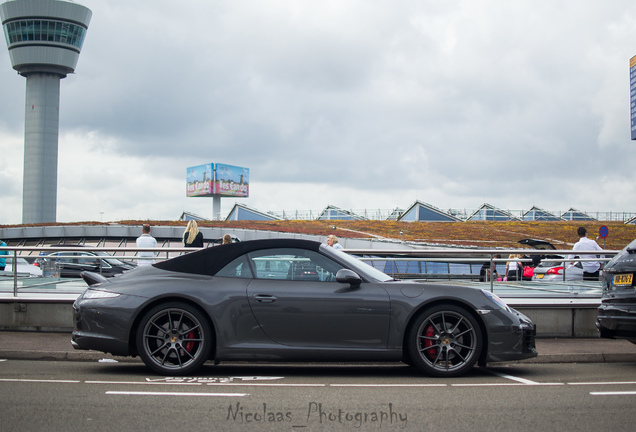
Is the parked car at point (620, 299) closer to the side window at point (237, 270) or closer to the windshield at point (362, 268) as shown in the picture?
the windshield at point (362, 268)

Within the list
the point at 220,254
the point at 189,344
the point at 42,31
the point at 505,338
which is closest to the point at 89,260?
the point at 220,254

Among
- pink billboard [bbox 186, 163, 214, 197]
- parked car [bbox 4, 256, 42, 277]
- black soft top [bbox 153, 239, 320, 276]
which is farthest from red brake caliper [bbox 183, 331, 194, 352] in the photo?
pink billboard [bbox 186, 163, 214, 197]

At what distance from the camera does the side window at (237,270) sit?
686 centimetres

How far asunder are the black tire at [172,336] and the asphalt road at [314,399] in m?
0.16

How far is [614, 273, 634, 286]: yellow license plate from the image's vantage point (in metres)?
7.45

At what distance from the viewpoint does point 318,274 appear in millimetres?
6828

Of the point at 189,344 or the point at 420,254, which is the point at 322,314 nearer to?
the point at 189,344

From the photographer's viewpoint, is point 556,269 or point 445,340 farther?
point 556,269

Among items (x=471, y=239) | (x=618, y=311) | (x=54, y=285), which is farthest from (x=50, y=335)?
(x=471, y=239)

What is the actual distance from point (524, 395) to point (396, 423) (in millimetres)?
1595

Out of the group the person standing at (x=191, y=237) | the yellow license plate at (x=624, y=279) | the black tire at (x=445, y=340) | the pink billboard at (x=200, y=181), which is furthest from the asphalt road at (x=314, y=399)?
the pink billboard at (x=200, y=181)

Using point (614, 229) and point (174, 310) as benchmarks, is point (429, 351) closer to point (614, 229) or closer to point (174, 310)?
point (174, 310)

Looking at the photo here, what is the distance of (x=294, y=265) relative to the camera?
682 centimetres

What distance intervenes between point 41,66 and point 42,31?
4476 mm
